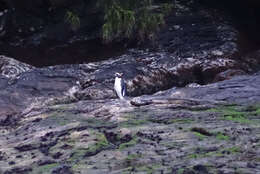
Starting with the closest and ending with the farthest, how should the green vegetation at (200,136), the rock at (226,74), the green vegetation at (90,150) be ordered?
1. the green vegetation at (90,150)
2. the green vegetation at (200,136)
3. the rock at (226,74)

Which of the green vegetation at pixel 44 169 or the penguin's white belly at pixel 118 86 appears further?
the penguin's white belly at pixel 118 86

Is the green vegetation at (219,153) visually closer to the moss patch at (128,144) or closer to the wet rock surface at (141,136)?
the wet rock surface at (141,136)

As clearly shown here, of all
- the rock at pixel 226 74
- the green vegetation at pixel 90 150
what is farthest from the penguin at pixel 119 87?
the green vegetation at pixel 90 150

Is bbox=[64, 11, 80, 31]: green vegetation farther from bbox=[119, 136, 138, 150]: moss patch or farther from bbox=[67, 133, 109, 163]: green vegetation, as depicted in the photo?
bbox=[119, 136, 138, 150]: moss patch

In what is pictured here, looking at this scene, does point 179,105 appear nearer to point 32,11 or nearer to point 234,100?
point 234,100

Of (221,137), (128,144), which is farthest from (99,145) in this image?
(221,137)

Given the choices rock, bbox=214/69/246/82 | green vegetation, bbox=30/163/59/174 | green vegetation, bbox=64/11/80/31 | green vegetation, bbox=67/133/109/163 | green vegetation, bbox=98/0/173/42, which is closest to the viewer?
green vegetation, bbox=30/163/59/174

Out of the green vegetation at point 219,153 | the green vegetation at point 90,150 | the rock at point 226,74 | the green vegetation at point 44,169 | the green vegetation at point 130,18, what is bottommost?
the green vegetation at point 44,169

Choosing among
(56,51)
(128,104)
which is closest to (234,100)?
(128,104)

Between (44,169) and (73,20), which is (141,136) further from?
(73,20)

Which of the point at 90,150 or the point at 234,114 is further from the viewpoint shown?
the point at 234,114

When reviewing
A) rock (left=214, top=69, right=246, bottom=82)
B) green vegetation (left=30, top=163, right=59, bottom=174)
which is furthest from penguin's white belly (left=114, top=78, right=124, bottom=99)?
green vegetation (left=30, top=163, right=59, bottom=174)

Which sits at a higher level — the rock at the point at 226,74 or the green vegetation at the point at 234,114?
the rock at the point at 226,74

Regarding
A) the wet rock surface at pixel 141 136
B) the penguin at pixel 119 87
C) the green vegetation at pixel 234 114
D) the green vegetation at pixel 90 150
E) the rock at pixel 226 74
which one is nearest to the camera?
the wet rock surface at pixel 141 136
